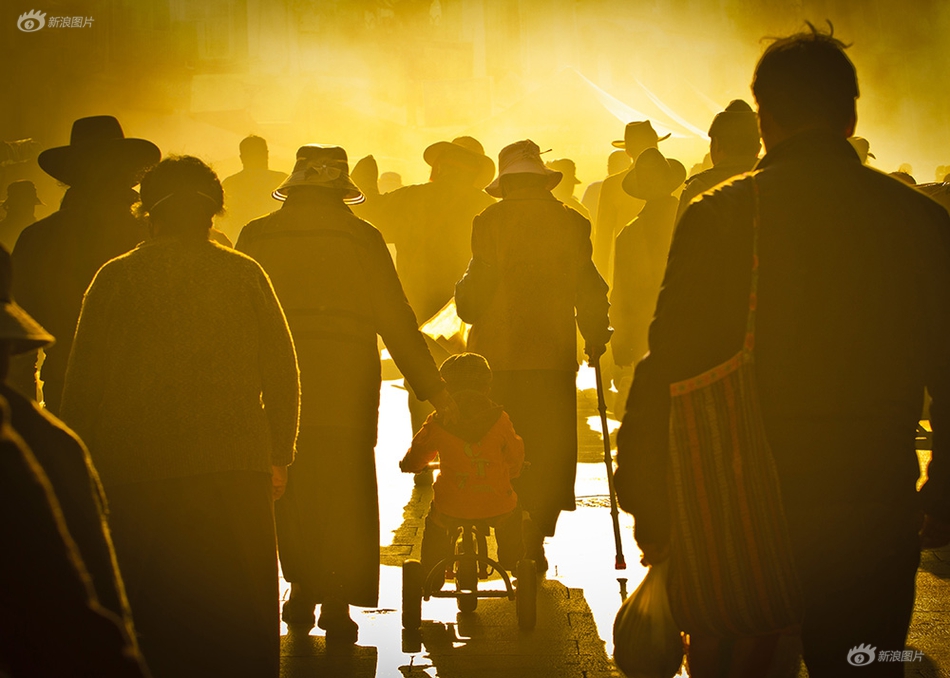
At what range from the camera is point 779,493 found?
2.55 m

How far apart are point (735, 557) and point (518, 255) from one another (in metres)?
3.47

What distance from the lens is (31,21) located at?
50.9ft

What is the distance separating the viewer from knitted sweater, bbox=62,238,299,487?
350 centimetres

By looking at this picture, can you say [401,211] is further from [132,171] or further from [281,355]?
[281,355]

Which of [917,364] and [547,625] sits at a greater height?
[917,364]

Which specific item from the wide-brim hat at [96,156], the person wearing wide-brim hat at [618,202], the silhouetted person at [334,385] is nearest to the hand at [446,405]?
the silhouetted person at [334,385]

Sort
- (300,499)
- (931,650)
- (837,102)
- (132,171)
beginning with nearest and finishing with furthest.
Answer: (837,102)
(931,650)
(300,499)
(132,171)

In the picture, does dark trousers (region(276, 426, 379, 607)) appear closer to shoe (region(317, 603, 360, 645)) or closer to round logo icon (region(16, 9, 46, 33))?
shoe (region(317, 603, 360, 645))

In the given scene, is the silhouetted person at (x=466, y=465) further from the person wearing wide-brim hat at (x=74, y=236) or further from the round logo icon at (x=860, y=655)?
the round logo icon at (x=860, y=655)

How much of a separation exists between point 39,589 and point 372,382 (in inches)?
144

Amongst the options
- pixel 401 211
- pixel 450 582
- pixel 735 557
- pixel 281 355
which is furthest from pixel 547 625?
pixel 401 211

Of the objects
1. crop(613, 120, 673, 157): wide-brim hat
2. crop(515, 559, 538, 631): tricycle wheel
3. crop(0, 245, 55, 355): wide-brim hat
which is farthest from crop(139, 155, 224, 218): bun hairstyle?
crop(613, 120, 673, 157): wide-brim hat

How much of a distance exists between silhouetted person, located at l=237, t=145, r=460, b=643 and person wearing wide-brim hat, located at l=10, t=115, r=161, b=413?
673 millimetres

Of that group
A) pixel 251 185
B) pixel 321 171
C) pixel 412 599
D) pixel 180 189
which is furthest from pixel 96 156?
pixel 251 185
